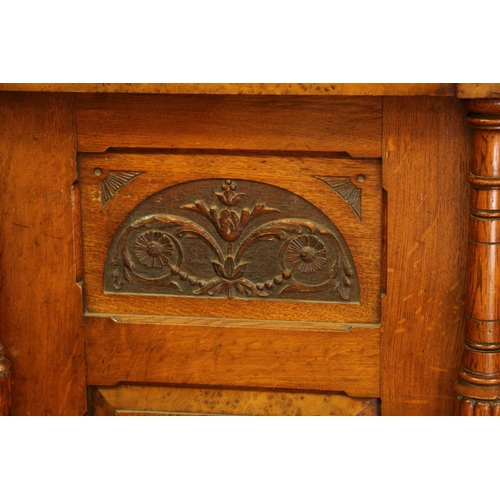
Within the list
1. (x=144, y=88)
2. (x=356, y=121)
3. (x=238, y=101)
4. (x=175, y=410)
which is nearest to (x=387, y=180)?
(x=356, y=121)

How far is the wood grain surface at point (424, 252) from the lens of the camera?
7.84 feet

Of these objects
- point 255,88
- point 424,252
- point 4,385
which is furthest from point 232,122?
point 4,385

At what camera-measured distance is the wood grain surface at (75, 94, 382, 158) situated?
2406 millimetres

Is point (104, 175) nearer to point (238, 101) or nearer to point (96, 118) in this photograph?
point (96, 118)

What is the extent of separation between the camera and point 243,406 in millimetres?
2592

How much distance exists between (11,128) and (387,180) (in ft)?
2.72

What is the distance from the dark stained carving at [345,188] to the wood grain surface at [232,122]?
0.06 meters

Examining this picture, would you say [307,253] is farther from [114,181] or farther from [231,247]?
[114,181]

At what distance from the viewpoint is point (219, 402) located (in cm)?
260

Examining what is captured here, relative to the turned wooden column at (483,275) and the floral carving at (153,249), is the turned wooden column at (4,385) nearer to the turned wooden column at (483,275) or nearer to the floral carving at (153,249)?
the floral carving at (153,249)

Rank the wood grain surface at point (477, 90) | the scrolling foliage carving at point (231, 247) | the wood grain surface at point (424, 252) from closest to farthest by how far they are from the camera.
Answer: the wood grain surface at point (477, 90)
the wood grain surface at point (424, 252)
the scrolling foliage carving at point (231, 247)

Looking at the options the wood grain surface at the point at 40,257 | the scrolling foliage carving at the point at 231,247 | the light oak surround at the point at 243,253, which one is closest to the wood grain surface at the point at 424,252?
the light oak surround at the point at 243,253

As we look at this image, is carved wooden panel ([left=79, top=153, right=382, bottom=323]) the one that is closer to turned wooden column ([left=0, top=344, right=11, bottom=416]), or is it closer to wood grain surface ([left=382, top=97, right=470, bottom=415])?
wood grain surface ([left=382, top=97, right=470, bottom=415])

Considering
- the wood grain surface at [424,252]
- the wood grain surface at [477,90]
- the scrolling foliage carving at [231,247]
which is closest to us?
the wood grain surface at [477,90]
